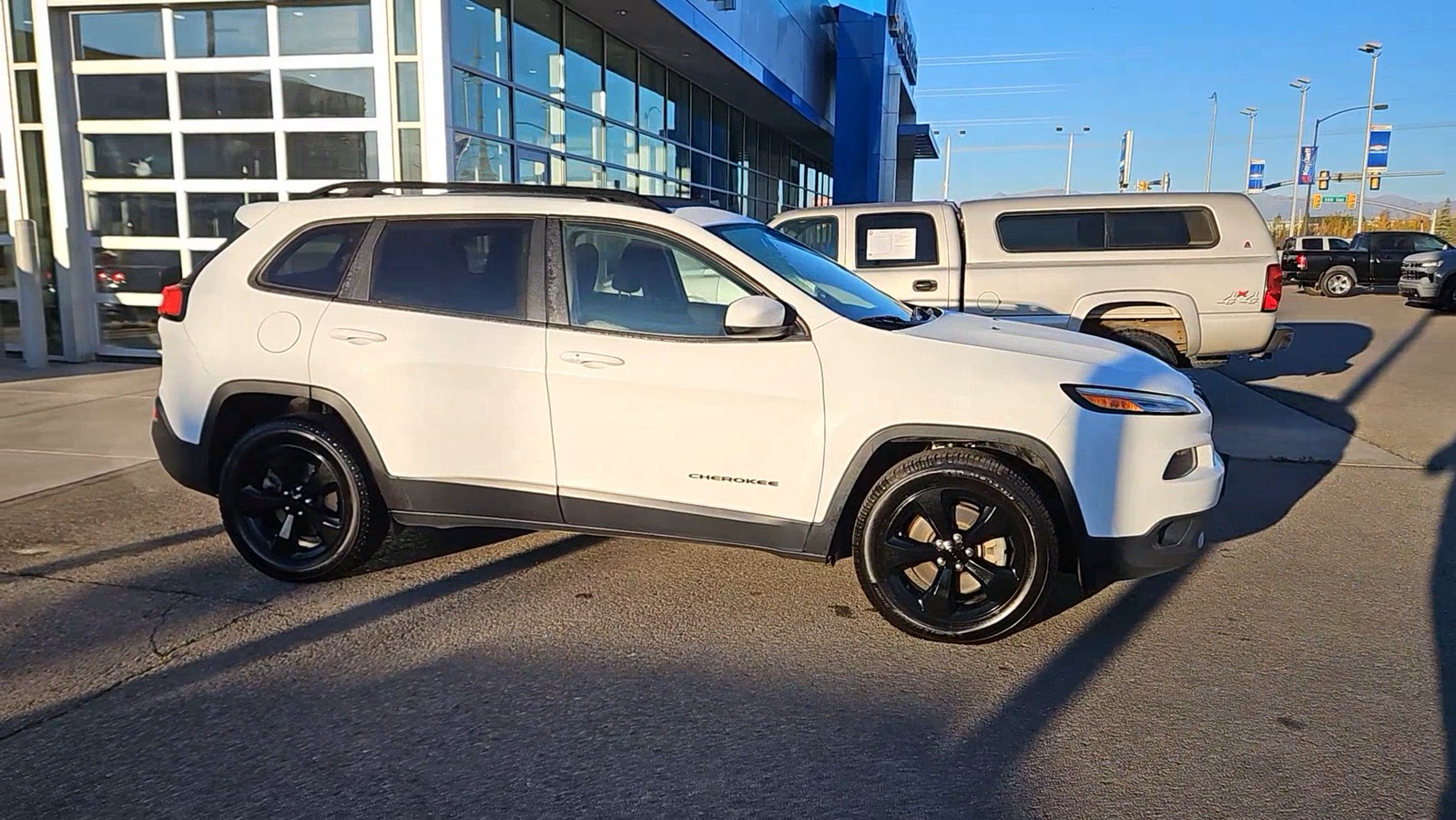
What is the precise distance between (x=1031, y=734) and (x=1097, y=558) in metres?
0.92

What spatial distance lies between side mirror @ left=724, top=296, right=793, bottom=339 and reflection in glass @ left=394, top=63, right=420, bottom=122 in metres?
7.70

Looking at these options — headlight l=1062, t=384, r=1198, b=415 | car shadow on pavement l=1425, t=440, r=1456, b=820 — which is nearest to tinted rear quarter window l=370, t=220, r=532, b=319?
headlight l=1062, t=384, r=1198, b=415

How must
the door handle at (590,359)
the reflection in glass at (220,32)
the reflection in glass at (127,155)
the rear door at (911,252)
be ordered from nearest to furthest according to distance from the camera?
the door handle at (590,359) < the rear door at (911,252) < the reflection in glass at (220,32) < the reflection in glass at (127,155)

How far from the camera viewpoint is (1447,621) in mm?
4430

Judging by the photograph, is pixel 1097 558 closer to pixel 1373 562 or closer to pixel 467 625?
pixel 1373 562

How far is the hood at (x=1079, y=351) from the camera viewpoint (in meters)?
4.06

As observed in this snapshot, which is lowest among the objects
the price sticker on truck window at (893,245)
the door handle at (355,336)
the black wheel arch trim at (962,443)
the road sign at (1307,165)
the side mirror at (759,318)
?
the black wheel arch trim at (962,443)

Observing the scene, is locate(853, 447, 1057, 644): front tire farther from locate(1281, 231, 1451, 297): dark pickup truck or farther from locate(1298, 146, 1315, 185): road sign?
locate(1298, 146, 1315, 185): road sign

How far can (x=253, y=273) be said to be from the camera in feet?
15.8

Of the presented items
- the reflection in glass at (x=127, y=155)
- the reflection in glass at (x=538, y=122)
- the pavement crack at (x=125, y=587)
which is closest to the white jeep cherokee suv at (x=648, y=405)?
the pavement crack at (x=125, y=587)

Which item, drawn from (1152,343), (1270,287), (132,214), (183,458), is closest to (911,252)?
(1152,343)

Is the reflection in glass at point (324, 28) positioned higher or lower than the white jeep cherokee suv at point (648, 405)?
higher

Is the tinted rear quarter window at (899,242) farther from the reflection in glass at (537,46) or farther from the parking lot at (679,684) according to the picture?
A: the reflection in glass at (537,46)

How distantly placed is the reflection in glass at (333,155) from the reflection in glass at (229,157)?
0.85 ft
